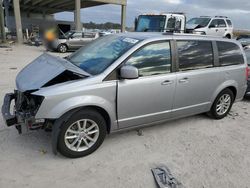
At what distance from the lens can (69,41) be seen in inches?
621

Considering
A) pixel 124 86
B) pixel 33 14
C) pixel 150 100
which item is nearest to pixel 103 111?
pixel 124 86

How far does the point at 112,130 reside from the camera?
324 centimetres

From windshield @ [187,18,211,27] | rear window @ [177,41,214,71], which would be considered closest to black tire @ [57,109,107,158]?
rear window @ [177,41,214,71]

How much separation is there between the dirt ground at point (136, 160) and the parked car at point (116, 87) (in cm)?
27

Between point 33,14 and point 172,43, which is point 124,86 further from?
point 33,14

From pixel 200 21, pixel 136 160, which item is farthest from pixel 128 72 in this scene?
pixel 200 21

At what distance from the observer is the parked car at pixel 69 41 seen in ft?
50.0

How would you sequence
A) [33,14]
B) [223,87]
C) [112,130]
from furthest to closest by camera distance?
1. [33,14]
2. [223,87]
3. [112,130]

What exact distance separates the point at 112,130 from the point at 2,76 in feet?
18.2

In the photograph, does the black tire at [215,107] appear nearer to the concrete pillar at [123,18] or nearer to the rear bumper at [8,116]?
the rear bumper at [8,116]

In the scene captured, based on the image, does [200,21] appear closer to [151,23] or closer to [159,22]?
[159,22]

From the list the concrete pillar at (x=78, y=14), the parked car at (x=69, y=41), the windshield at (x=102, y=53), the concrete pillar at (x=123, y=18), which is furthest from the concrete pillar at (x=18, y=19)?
the windshield at (x=102, y=53)

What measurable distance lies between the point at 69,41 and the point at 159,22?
7111mm

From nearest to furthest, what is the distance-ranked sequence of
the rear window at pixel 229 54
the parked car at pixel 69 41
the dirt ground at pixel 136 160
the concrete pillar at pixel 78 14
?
1. the dirt ground at pixel 136 160
2. the rear window at pixel 229 54
3. the parked car at pixel 69 41
4. the concrete pillar at pixel 78 14
